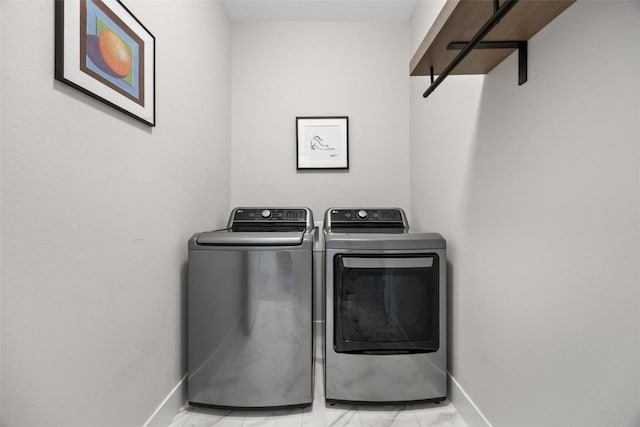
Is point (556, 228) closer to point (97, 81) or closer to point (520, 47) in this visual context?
point (520, 47)

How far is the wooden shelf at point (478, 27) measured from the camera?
2.71 feet

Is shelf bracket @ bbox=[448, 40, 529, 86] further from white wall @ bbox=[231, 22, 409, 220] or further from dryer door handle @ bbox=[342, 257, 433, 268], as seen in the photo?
white wall @ bbox=[231, 22, 409, 220]

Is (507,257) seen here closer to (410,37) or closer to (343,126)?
(343,126)

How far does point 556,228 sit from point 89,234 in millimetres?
1452

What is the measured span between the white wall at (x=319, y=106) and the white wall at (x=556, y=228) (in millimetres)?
992

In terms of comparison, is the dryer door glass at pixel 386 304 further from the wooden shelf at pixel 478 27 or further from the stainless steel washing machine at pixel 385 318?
the wooden shelf at pixel 478 27

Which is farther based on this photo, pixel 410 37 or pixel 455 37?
pixel 410 37

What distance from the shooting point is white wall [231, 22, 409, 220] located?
2400 mm

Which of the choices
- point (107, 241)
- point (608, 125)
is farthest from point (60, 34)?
point (608, 125)

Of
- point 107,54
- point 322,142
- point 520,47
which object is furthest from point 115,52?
point 322,142

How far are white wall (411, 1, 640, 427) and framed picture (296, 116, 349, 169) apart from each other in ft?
3.50

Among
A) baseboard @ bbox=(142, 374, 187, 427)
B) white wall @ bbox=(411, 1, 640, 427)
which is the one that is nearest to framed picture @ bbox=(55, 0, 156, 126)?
baseboard @ bbox=(142, 374, 187, 427)

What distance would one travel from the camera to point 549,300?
0.92 metres

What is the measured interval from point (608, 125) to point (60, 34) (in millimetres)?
1467
